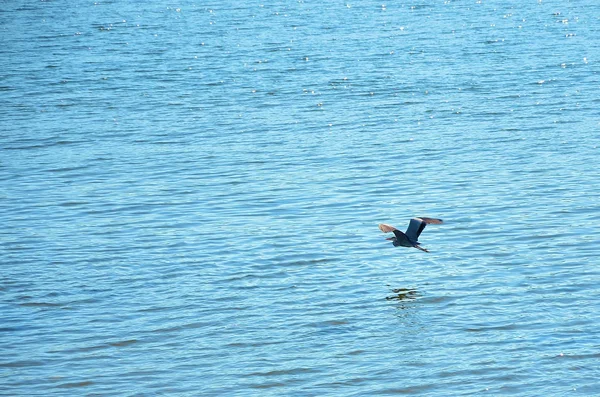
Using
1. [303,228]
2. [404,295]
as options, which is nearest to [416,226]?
[404,295]

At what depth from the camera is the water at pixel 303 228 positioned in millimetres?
10477

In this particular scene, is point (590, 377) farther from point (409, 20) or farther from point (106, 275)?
point (409, 20)

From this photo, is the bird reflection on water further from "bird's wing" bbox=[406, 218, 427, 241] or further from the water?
"bird's wing" bbox=[406, 218, 427, 241]

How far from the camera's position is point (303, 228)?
50.0 ft

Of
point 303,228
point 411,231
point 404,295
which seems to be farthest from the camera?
point 303,228

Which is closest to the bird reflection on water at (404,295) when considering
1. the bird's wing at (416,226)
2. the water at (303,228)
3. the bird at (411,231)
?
the water at (303,228)

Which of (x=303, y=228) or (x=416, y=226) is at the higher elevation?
(x=416, y=226)

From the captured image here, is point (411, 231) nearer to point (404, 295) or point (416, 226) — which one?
point (416, 226)

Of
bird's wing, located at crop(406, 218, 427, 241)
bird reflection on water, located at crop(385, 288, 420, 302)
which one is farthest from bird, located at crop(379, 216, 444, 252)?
bird reflection on water, located at crop(385, 288, 420, 302)

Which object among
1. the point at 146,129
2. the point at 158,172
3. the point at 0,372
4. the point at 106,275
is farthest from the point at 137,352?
the point at 146,129

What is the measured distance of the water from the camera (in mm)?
10477

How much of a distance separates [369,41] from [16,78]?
13946 mm

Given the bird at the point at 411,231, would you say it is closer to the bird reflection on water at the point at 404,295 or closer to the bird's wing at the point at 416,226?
the bird's wing at the point at 416,226

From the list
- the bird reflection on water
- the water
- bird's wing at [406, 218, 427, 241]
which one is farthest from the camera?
bird's wing at [406, 218, 427, 241]
